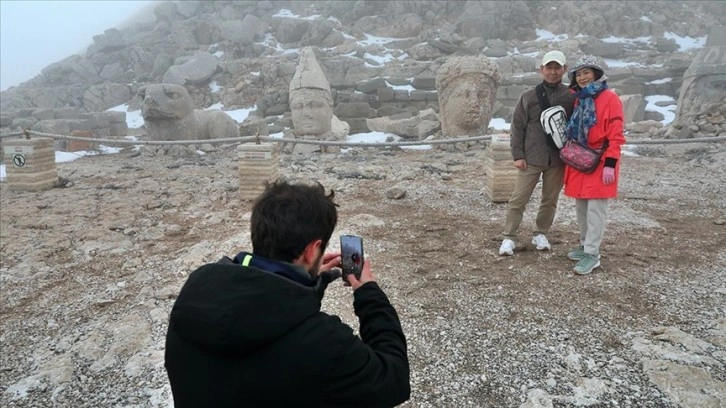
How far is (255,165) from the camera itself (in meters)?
5.53

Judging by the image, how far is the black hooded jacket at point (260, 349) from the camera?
1.05 metres

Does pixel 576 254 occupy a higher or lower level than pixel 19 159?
lower

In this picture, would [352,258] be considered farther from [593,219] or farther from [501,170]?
[501,170]

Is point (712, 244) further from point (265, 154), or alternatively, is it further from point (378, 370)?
point (265, 154)

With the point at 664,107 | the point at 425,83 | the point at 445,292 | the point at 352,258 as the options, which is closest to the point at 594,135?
the point at 445,292

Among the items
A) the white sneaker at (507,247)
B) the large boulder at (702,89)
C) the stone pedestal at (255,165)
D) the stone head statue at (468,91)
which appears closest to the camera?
the white sneaker at (507,247)

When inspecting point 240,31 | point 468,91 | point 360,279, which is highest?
point 240,31

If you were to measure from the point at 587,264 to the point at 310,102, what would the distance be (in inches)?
260

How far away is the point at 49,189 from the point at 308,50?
5.23 m

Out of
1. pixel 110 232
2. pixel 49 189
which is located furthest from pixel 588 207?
pixel 49 189

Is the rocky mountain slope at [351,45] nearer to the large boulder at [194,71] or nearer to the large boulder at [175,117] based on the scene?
the large boulder at [194,71]

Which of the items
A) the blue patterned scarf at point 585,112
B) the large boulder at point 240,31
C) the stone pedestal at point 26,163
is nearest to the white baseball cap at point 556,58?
the blue patterned scarf at point 585,112

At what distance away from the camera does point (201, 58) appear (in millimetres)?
20562

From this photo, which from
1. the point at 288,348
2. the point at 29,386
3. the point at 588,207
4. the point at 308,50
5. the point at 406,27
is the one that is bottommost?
the point at 29,386
